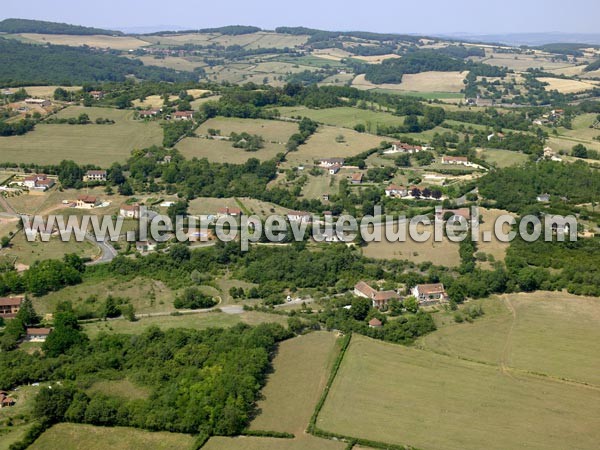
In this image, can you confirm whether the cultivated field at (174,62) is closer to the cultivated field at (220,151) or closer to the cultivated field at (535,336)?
the cultivated field at (220,151)

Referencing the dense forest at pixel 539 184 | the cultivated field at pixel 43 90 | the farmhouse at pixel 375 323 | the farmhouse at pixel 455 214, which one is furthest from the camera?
the cultivated field at pixel 43 90

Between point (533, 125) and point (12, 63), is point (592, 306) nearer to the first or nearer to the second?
point (533, 125)

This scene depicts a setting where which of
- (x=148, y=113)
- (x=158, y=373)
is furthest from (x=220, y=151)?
(x=158, y=373)

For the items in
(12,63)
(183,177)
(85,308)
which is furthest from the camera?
(12,63)

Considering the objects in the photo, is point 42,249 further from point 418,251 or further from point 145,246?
point 418,251

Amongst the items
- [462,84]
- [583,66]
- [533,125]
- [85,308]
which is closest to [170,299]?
[85,308]

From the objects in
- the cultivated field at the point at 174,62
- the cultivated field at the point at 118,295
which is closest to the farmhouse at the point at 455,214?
the cultivated field at the point at 118,295
